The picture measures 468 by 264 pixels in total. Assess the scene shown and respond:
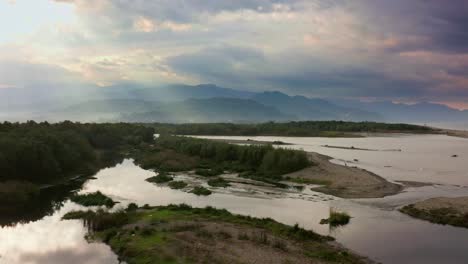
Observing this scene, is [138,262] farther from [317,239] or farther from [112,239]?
[317,239]

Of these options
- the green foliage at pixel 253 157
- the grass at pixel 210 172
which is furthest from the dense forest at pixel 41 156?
the green foliage at pixel 253 157

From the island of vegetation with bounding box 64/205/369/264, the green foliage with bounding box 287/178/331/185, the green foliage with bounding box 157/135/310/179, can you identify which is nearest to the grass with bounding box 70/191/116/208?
the island of vegetation with bounding box 64/205/369/264

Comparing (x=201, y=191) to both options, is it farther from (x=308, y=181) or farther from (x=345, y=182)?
(x=345, y=182)

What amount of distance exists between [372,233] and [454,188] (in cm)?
3309

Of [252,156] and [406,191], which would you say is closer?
[406,191]

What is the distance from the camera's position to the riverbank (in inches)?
2240

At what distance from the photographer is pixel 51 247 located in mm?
33250

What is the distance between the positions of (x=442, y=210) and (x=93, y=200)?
133 feet

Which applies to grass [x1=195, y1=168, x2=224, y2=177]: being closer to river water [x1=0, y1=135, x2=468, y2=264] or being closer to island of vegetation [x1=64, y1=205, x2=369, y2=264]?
river water [x1=0, y1=135, x2=468, y2=264]

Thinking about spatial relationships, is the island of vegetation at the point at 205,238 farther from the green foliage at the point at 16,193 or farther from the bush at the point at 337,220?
the green foliage at the point at 16,193

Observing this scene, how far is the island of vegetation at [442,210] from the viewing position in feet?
135

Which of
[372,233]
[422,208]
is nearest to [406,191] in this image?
[422,208]

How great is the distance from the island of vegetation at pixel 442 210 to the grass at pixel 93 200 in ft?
113

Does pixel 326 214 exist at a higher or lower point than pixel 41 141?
lower
